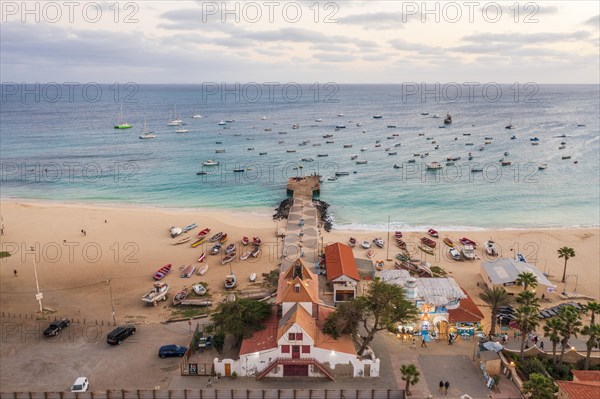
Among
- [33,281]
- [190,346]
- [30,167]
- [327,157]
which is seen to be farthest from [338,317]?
[30,167]

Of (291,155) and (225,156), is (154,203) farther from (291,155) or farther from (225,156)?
(291,155)

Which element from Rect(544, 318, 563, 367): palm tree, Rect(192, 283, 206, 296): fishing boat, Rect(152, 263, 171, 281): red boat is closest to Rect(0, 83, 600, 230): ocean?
Rect(152, 263, 171, 281): red boat

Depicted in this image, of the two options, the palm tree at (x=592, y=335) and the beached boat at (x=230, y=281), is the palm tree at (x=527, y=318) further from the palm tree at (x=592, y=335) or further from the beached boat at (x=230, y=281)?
the beached boat at (x=230, y=281)

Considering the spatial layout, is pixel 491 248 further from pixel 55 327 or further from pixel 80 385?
pixel 55 327

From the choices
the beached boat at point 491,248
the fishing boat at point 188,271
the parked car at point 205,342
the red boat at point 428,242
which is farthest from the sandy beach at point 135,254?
the parked car at point 205,342

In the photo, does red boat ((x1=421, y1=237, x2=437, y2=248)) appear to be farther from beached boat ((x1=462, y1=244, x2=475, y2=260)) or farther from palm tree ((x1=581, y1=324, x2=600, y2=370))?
palm tree ((x1=581, y1=324, x2=600, y2=370))
